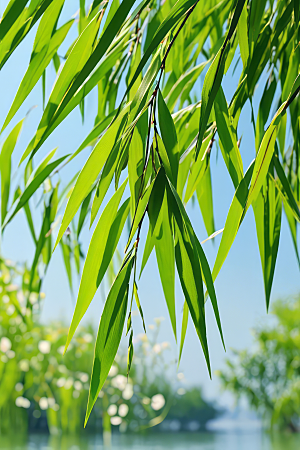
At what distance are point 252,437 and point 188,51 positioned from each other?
1329 mm

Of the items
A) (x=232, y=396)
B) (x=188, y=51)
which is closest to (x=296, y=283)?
(x=232, y=396)

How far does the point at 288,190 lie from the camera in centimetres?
32

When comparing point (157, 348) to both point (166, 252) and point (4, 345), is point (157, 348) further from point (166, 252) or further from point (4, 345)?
point (166, 252)

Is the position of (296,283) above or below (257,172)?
below

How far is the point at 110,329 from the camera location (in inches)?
8.9

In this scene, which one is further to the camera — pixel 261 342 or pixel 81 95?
pixel 261 342

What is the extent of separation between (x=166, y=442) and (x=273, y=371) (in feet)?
1.40

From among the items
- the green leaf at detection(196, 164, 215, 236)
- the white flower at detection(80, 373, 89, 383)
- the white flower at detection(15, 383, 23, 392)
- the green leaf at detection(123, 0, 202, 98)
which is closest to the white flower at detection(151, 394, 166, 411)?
the white flower at detection(80, 373, 89, 383)

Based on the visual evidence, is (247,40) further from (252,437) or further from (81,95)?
(252,437)

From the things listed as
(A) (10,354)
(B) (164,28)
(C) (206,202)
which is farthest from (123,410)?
(B) (164,28)

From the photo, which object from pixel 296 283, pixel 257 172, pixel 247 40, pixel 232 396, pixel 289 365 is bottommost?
pixel 232 396

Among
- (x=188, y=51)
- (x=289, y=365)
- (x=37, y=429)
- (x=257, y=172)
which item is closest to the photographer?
(x=257, y=172)

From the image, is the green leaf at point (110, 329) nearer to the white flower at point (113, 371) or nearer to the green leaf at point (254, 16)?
the green leaf at point (254, 16)

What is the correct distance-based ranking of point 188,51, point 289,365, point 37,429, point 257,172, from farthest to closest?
point 37,429, point 289,365, point 188,51, point 257,172
